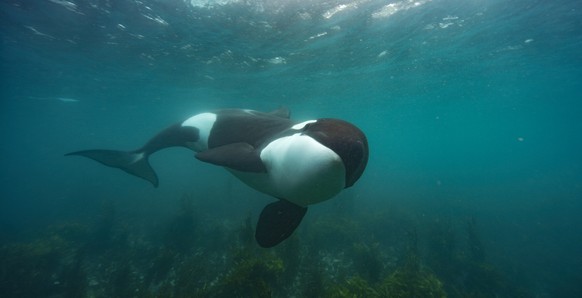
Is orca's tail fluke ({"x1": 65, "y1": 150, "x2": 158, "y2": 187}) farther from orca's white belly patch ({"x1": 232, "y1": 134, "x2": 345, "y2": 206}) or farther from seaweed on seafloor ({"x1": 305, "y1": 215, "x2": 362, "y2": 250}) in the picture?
seaweed on seafloor ({"x1": 305, "y1": 215, "x2": 362, "y2": 250})

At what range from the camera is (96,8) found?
38.5 ft

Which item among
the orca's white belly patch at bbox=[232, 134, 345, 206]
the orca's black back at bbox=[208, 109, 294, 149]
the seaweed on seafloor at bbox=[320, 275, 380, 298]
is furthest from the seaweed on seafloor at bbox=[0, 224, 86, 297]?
the orca's white belly patch at bbox=[232, 134, 345, 206]

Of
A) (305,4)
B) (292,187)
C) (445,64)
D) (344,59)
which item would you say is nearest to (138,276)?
(292,187)

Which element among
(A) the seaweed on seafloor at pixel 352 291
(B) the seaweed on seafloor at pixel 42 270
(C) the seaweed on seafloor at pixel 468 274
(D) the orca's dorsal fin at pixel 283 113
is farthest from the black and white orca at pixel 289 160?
(C) the seaweed on seafloor at pixel 468 274

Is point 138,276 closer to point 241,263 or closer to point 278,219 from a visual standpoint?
point 241,263

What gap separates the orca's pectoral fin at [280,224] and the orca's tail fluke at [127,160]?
15.2ft

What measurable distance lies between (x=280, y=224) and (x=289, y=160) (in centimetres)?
94

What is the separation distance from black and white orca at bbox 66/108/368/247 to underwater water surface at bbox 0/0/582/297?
454 centimetres

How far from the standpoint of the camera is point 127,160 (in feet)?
19.9

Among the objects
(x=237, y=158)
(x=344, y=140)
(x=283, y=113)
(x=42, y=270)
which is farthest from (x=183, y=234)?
(x=344, y=140)

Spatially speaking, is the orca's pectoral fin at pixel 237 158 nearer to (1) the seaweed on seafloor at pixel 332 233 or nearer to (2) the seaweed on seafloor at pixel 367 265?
(2) the seaweed on seafloor at pixel 367 265

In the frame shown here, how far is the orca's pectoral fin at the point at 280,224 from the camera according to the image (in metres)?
2.63

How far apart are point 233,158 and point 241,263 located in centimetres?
580

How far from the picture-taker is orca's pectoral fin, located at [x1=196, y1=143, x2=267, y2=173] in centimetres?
239
